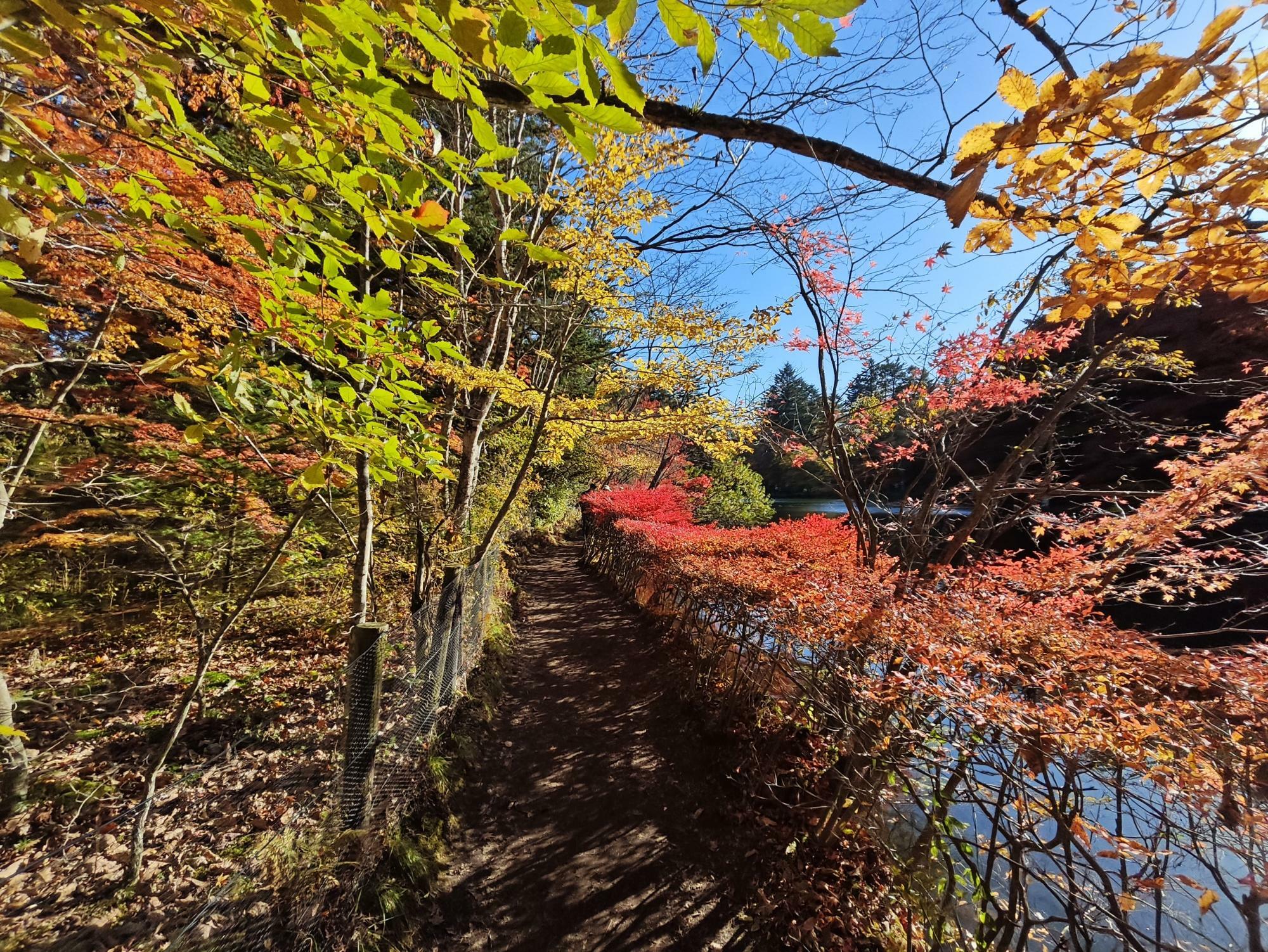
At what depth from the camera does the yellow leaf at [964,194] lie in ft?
3.86

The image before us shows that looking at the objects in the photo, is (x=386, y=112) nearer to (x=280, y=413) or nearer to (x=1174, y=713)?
(x=280, y=413)

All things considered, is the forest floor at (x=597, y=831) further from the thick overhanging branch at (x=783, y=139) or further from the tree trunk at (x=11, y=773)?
the thick overhanging branch at (x=783, y=139)

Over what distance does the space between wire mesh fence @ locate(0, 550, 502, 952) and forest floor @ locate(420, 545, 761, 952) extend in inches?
33.1

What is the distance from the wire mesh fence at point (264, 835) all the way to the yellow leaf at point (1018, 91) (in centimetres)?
407

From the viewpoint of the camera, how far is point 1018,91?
1348 millimetres

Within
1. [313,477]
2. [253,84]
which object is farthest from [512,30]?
[313,477]

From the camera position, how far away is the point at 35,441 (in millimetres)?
3428

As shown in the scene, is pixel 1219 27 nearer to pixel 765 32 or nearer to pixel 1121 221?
pixel 1121 221

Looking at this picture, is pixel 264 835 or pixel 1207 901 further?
pixel 264 835

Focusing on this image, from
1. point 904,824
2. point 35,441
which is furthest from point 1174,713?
point 35,441

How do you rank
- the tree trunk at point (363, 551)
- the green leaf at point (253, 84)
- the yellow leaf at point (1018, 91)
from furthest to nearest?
the tree trunk at point (363, 551), the yellow leaf at point (1018, 91), the green leaf at point (253, 84)

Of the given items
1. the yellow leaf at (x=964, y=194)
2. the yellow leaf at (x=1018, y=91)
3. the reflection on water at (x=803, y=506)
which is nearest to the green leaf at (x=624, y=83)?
the yellow leaf at (x=964, y=194)

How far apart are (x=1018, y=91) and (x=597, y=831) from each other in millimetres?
5536

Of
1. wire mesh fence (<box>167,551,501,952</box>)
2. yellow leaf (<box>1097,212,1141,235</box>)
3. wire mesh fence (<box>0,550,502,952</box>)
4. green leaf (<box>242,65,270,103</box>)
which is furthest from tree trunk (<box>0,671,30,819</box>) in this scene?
yellow leaf (<box>1097,212,1141,235</box>)
